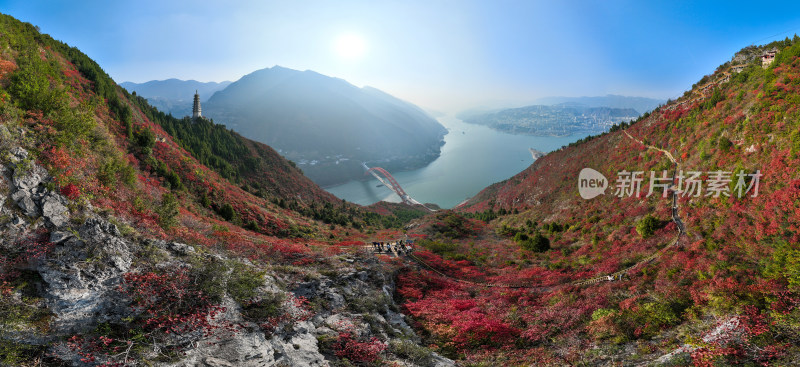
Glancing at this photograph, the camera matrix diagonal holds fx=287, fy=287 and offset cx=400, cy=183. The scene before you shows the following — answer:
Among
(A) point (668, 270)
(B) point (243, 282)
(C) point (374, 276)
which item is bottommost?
(C) point (374, 276)

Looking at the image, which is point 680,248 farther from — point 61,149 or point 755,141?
point 61,149

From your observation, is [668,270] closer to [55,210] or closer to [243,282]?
[243,282]


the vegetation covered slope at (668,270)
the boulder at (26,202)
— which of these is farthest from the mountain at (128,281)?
the vegetation covered slope at (668,270)

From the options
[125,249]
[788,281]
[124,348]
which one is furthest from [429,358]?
[788,281]

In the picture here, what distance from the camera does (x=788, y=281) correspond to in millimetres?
14266

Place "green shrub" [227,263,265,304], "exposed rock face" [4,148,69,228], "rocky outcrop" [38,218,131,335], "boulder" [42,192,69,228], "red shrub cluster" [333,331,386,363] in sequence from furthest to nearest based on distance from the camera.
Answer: "green shrub" [227,263,265,304] < "red shrub cluster" [333,331,386,363] < "boulder" [42,192,69,228] < "exposed rock face" [4,148,69,228] < "rocky outcrop" [38,218,131,335]

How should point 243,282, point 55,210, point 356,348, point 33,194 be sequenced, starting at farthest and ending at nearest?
point 243,282
point 356,348
point 55,210
point 33,194

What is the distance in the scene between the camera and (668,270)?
2058 cm

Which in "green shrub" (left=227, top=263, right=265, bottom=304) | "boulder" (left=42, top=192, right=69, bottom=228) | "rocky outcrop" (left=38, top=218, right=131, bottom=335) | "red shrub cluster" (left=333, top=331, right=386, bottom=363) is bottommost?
"red shrub cluster" (left=333, top=331, right=386, bottom=363)

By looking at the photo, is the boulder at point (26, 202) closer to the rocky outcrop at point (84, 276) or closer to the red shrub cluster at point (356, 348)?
the rocky outcrop at point (84, 276)

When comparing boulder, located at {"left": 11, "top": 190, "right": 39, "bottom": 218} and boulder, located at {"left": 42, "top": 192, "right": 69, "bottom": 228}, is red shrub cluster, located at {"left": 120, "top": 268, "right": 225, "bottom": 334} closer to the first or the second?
boulder, located at {"left": 42, "top": 192, "right": 69, "bottom": 228}

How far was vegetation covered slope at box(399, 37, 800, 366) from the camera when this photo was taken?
13227 millimetres

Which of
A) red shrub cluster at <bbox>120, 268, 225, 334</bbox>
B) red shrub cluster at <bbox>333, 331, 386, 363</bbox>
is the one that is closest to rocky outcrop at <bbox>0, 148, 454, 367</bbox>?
red shrub cluster at <bbox>120, 268, 225, 334</bbox>

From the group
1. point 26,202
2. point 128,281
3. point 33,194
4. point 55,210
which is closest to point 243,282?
point 128,281
